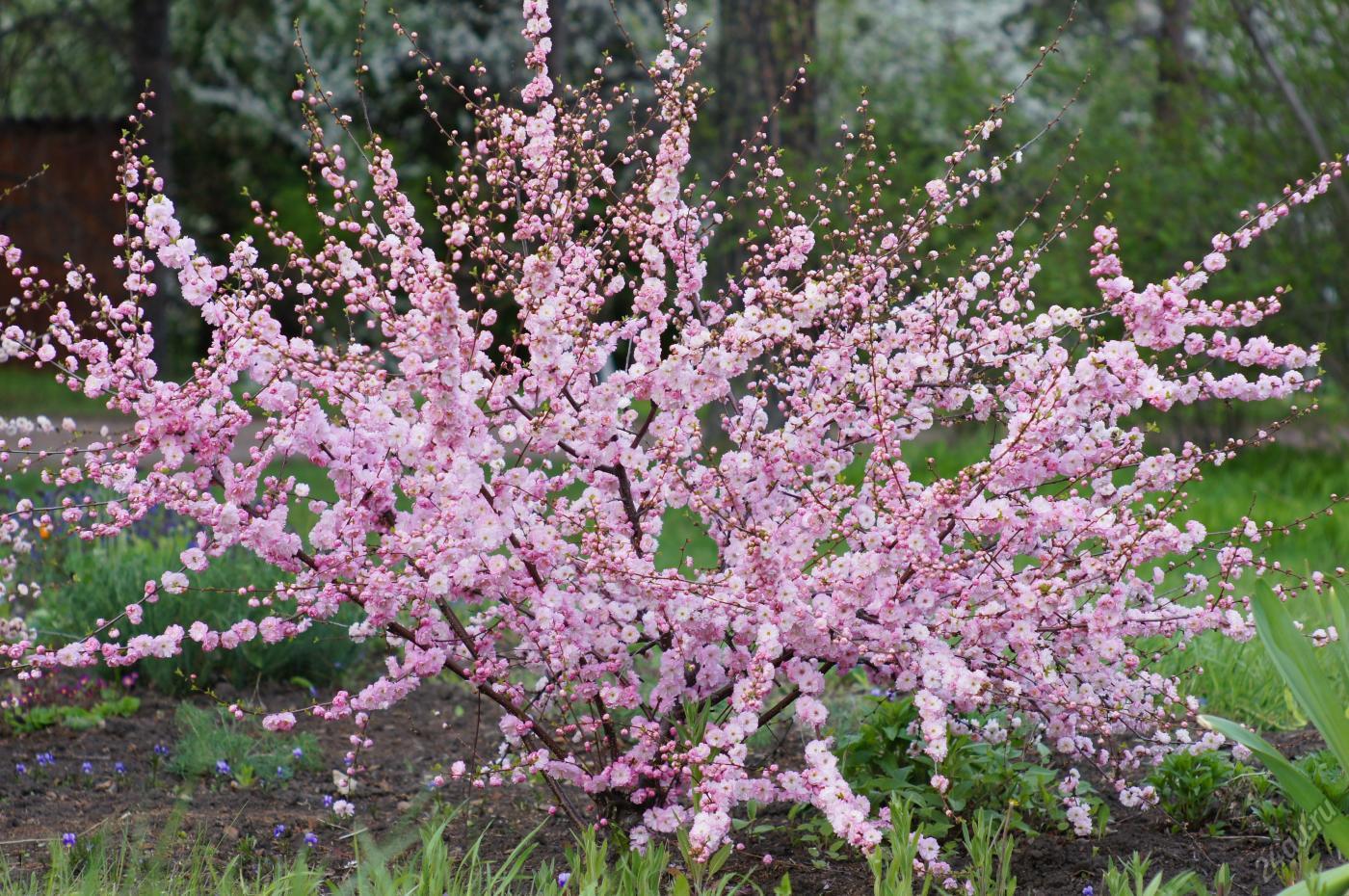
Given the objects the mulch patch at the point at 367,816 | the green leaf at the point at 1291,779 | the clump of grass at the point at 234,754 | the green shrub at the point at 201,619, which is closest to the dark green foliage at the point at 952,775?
the mulch patch at the point at 367,816

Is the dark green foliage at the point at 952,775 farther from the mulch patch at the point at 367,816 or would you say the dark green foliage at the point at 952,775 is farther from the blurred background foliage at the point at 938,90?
the blurred background foliage at the point at 938,90

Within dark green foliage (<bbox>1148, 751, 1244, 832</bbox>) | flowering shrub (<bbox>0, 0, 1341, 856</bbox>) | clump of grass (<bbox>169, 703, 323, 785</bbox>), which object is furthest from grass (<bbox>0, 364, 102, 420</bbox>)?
dark green foliage (<bbox>1148, 751, 1244, 832</bbox>)

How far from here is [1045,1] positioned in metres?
18.3

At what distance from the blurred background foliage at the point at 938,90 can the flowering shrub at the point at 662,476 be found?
2443mm

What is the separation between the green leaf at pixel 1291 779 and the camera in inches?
97.8

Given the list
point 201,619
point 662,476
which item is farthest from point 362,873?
point 201,619

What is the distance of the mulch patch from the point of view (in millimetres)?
3176

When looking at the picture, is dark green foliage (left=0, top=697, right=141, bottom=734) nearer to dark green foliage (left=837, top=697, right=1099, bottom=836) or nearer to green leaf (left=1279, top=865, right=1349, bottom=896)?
dark green foliage (left=837, top=697, right=1099, bottom=836)

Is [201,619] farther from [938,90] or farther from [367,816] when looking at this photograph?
[938,90]

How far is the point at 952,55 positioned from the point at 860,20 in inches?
171

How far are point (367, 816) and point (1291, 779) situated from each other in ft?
7.75

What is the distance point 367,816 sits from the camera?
3723 mm

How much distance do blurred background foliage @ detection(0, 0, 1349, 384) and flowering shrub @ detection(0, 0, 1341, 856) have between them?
244 cm

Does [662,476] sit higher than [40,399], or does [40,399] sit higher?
[40,399]
